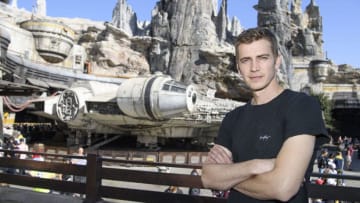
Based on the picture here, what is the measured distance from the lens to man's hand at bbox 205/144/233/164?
248 cm

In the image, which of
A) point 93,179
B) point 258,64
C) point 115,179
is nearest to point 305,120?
point 258,64

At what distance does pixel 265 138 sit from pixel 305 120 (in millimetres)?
256

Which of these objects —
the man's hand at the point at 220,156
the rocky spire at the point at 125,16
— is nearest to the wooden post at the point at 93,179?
the man's hand at the point at 220,156

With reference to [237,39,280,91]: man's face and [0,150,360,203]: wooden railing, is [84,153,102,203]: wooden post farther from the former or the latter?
[237,39,280,91]: man's face

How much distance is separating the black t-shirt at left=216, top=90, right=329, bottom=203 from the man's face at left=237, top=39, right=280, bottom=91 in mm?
132

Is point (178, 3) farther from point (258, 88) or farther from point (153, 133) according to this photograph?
point (258, 88)

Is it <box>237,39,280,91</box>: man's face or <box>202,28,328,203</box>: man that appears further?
<box>237,39,280,91</box>: man's face

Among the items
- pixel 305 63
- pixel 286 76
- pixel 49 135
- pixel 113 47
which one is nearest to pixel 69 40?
pixel 49 135

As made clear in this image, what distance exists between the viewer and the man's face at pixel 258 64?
92.4 inches

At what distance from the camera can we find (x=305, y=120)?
215 centimetres

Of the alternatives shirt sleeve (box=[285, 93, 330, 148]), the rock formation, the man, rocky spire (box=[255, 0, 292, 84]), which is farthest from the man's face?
rocky spire (box=[255, 0, 292, 84])

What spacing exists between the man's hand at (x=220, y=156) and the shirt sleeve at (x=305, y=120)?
0.48 m

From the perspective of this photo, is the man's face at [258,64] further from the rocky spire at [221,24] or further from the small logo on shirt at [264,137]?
the rocky spire at [221,24]

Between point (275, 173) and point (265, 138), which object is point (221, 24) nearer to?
point (265, 138)
